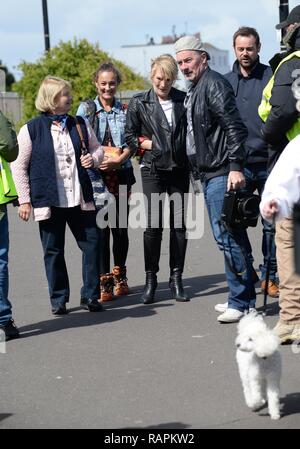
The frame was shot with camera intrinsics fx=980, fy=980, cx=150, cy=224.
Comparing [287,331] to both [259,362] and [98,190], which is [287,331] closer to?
[259,362]

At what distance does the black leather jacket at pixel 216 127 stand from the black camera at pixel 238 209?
0.75 ft

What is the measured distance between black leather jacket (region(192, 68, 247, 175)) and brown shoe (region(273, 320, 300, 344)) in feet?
4.25

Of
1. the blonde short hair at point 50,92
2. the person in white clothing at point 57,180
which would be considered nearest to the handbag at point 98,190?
the person in white clothing at point 57,180

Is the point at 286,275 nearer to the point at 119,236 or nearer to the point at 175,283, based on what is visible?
the point at 175,283

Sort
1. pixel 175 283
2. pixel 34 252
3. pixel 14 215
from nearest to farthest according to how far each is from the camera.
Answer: pixel 175 283 → pixel 34 252 → pixel 14 215

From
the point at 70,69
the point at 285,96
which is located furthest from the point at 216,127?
the point at 70,69

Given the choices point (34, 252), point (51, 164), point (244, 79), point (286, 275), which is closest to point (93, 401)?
point (286, 275)

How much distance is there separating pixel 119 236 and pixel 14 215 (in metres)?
6.60

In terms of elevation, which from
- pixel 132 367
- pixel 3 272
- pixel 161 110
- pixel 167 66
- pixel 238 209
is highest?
pixel 167 66

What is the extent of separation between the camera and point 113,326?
7.90 meters

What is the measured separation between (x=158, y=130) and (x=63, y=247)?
4.28 feet

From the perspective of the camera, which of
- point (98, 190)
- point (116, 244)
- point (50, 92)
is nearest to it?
point (50, 92)

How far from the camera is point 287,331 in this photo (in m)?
7.06

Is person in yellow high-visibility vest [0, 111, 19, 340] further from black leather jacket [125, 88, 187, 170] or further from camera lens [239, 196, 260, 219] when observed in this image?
camera lens [239, 196, 260, 219]
